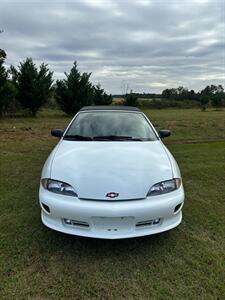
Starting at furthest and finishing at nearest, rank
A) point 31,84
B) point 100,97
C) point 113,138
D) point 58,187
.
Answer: point 100,97
point 31,84
point 113,138
point 58,187

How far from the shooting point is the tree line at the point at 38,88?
16875mm

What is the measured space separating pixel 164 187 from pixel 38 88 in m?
17.9

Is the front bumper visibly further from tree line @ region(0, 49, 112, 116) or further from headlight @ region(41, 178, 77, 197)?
tree line @ region(0, 49, 112, 116)

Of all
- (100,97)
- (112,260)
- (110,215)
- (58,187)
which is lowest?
(112,260)

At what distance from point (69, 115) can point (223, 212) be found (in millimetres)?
19673

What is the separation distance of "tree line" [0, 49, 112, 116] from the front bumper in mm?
15658

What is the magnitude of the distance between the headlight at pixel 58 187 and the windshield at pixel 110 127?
104 centimetres

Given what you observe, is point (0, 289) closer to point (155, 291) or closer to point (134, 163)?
point (155, 291)

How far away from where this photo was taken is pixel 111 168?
8.33 feet

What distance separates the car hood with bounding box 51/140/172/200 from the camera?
234 centimetres

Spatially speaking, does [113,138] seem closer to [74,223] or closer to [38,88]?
[74,223]

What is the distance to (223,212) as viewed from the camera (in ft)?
11.0

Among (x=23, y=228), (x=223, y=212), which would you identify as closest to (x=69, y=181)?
(x=23, y=228)

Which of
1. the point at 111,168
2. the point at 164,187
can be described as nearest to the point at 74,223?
the point at 111,168
